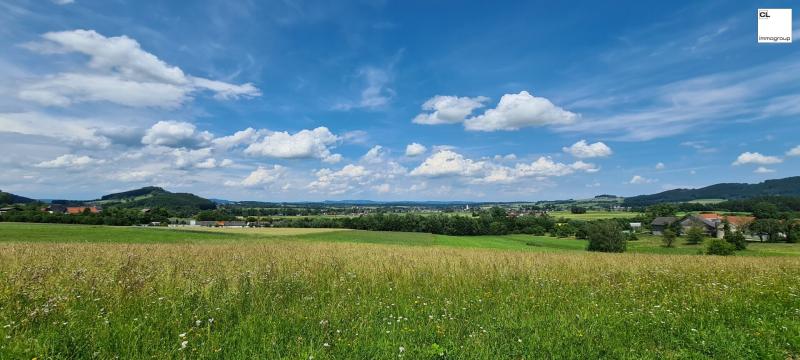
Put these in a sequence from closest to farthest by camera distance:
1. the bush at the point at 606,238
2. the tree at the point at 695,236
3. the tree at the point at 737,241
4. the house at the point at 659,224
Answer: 1. the bush at the point at 606,238
2. the tree at the point at 737,241
3. the tree at the point at 695,236
4. the house at the point at 659,224

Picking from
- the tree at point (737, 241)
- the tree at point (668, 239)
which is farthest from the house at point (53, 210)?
the tree at point (737, 241)

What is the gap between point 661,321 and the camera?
636cm

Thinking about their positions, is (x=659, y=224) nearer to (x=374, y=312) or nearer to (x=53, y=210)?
(x=374, y=312)

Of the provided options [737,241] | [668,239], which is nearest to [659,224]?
[668,239]

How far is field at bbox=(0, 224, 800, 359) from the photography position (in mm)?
4902

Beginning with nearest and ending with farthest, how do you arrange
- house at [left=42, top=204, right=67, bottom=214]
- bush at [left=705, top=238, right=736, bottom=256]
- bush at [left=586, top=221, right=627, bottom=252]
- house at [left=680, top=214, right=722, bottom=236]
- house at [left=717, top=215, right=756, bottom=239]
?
bush at [left=705, top=238, right=736, bottom=256]
bush at [left=586, top=221, right=627, bottom=252]
house at [left=42, top=204, right=67, bottom=214]
house at [left=717, top=215, right=756, bottom=239]
house at [left=680, top=214, right=722, bottom=236]

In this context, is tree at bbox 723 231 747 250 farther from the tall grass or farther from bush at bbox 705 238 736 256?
the tall grass

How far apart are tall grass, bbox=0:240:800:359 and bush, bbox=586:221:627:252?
49770 millimetres

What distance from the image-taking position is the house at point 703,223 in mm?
92225

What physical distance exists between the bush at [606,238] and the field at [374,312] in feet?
164

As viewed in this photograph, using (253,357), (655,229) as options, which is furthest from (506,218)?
(253,357)

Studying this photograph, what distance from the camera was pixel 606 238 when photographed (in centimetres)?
5634

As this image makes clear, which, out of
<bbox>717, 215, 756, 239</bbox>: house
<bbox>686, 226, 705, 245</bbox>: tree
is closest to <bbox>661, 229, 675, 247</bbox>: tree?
<bbox>686, 226, 705, 245</bbox>: tree

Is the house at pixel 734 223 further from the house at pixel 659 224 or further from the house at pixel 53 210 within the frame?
the house at pixel 53 210
